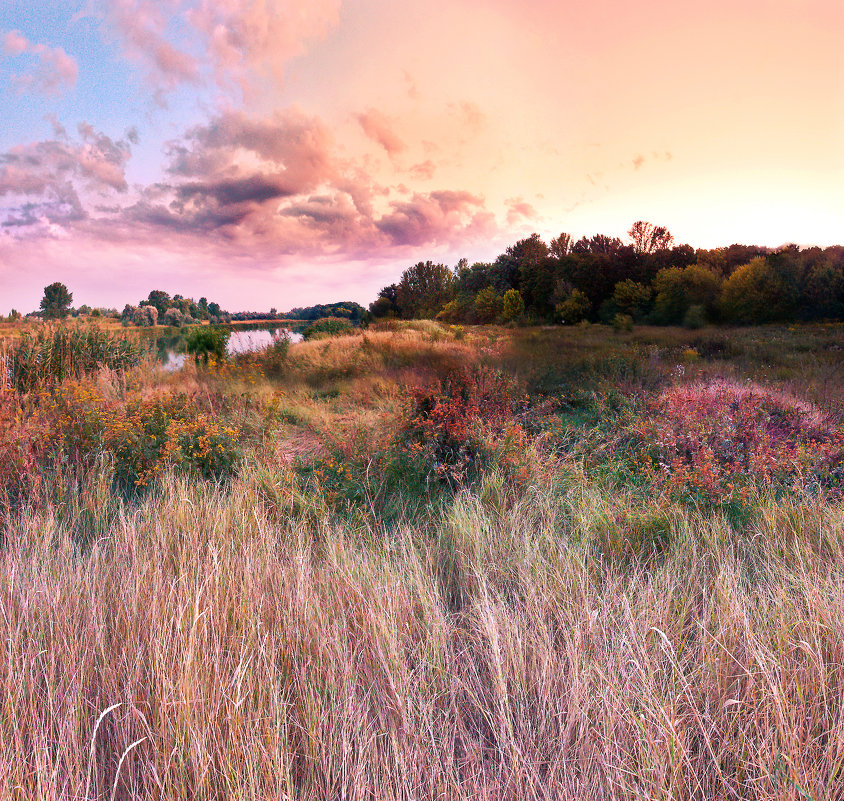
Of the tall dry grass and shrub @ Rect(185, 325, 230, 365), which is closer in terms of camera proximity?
the tall dry grass

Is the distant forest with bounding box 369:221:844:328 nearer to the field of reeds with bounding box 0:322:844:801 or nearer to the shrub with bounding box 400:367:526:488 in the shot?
the shrub with bounding box 400:367:526:488

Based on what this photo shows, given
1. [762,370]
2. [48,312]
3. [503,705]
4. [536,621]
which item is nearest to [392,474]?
[536,621]

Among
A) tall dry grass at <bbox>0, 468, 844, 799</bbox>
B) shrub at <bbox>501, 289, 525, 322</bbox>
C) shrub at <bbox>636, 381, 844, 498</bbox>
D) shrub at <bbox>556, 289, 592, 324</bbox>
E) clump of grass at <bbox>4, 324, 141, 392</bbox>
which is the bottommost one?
tall dry grass at <bbox>0, 468, 844, 799</bbox>

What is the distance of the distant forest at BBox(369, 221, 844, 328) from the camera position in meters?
18.5

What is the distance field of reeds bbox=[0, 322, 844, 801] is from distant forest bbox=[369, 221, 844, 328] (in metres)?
17.0

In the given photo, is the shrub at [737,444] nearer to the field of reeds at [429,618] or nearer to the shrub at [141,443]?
the field of reeds at [429,618]

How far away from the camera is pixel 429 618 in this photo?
2.09m

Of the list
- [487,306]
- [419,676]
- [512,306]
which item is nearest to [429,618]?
[419,676]

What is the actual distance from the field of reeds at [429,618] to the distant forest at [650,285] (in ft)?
55.7

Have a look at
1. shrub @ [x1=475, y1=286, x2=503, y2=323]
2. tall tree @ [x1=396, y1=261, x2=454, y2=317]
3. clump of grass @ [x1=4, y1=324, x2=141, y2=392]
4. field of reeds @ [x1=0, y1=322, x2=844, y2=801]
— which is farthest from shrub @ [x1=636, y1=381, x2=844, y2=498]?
tall tree @ [x1=396, y1=261, x2=454, y2=317]

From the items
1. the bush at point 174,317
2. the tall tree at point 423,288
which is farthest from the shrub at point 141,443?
the bush at point 174,317

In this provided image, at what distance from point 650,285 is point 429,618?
25.1 metres

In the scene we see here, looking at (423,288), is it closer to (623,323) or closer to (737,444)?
(623,323)

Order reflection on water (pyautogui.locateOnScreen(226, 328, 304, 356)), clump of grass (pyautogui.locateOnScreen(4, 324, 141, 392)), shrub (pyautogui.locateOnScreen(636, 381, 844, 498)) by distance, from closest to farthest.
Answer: shrub (pyautogui.locateOnScreen(636, 381, 844, 498)) < clump of grass (pyautogui.locateOnScreen(4, 324, 141, 392)) < reflection on water (pyautogui.locateOnScreen(226, 328, 304, 356))
